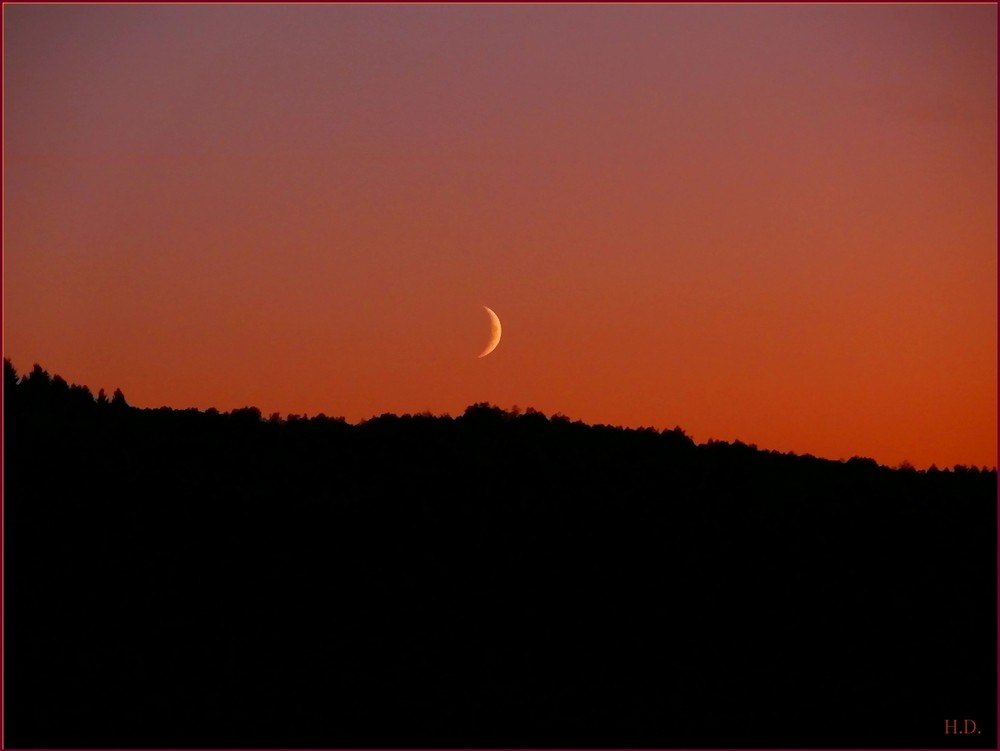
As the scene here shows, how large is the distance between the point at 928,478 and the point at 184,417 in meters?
19.4

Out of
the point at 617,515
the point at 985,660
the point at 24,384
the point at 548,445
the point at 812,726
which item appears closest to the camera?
the point at 812,726

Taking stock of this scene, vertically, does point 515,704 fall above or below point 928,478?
below

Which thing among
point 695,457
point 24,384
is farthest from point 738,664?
point 24,384

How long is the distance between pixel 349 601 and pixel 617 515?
22.0 ft

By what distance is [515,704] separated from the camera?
2430 centimetres

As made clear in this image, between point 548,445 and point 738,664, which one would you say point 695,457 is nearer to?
point 548,445

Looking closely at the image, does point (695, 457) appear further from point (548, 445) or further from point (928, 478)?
point (928, 478)

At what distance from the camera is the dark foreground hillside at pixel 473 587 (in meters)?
23.3

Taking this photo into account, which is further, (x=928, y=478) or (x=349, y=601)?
(x=928, y=478)

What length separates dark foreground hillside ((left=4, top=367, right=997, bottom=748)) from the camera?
23.3m

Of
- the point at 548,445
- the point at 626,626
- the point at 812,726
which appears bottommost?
the point at 812,726

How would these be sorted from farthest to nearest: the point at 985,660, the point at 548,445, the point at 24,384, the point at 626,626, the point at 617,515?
the point at 24,384
the point at 548,445
the point at 617,515
the point at 626,626
the point at 985,660

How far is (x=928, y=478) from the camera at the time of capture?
32688mm

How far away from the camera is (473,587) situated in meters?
28.1
